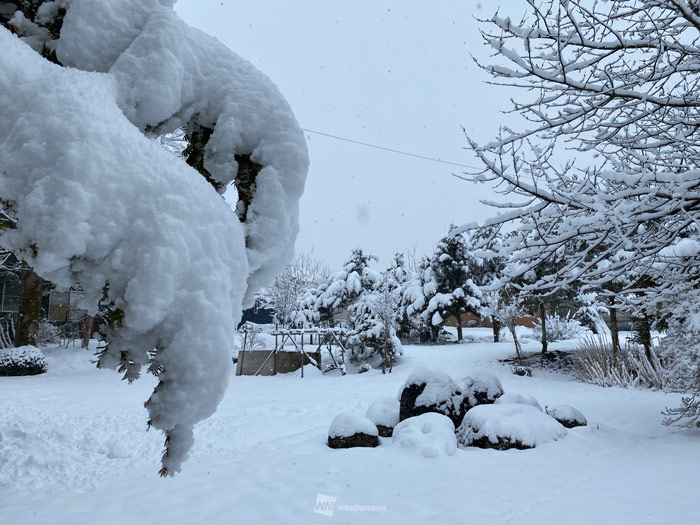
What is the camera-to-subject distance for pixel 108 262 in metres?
1.42

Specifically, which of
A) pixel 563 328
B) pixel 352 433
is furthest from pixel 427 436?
pixel 563 328

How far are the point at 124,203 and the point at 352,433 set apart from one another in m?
4.80

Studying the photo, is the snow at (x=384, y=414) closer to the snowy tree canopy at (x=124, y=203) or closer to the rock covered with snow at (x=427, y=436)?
the rock covered with snow at (x=427, y=436)

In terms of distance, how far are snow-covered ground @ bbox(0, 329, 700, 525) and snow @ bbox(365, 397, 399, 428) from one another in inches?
21.7

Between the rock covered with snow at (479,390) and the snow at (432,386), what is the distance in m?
0.21

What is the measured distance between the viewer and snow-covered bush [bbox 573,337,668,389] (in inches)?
360

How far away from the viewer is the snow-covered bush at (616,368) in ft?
30.0

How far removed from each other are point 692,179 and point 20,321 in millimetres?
16214

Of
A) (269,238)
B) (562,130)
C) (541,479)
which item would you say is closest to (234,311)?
(269,238)

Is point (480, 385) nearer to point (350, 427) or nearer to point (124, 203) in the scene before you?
point (350, 427)

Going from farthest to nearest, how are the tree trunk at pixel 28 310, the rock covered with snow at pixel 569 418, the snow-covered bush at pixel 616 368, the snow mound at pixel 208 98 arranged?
the tree trunk at pixel 28 310 < the snow-covered bush at pixel 616 368 < the rock covered with snow at pixel 569 418 < the snow mound at pixel 208 98

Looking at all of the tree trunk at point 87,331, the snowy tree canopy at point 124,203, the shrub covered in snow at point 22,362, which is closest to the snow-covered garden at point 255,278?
the snowy tree canopy at point 124,203

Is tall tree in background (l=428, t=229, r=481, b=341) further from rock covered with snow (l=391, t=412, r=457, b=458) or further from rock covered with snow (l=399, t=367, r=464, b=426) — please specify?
rock covered with snow (l=391, t=412, r=457, b=458)

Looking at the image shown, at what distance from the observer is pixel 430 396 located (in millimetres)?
6566
